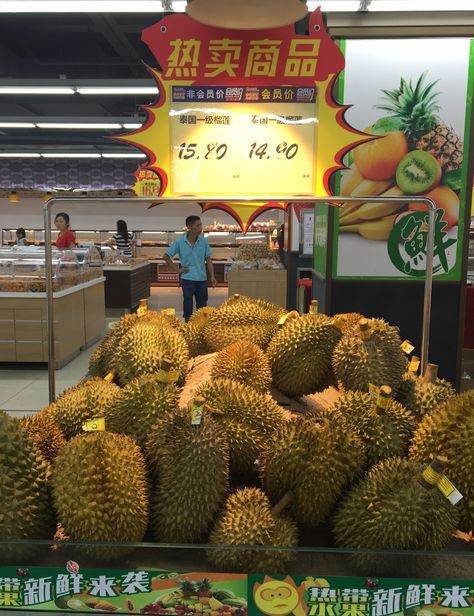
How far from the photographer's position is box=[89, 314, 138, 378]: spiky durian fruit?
1756 millimetres

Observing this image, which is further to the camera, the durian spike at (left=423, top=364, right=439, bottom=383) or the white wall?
the white wall

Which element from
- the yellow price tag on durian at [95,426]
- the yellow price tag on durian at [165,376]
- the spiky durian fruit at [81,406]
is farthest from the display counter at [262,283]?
the yellow price tag on durian at [95,426]

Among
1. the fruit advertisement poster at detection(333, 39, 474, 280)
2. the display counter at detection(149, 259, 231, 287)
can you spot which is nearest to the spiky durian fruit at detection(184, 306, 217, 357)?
the fruit advertisement poster at detection(333, 39, 474, 280)

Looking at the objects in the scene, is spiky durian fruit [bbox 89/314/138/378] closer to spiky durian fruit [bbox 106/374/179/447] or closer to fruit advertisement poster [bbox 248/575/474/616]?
spiky durian fruit [bbox 106/374/179/447]

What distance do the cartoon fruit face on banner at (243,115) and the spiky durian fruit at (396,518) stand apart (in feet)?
4.61

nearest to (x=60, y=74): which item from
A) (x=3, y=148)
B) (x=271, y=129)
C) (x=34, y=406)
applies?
(x=3, y=148)

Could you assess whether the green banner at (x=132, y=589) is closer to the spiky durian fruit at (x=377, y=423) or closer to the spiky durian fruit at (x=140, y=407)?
the spiky durian fruit at (x=140, y=407)

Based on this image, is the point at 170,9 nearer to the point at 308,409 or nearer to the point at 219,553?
the point at 308,409

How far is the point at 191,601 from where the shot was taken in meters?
0.93

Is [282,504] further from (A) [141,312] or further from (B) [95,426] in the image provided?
(A) [141,312]

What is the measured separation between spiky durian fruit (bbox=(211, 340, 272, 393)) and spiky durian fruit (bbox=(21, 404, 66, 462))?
411mm

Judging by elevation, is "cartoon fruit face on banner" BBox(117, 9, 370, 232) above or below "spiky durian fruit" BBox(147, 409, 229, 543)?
above

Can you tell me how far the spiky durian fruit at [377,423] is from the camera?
1154 mm

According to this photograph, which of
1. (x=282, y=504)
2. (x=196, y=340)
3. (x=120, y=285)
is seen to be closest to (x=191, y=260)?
(x=120, y=285)
